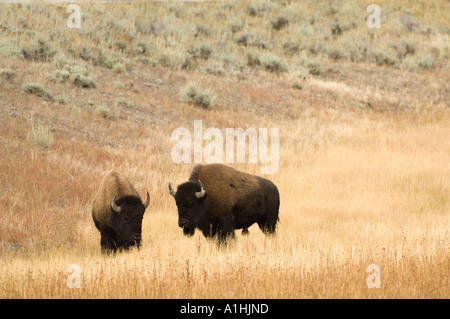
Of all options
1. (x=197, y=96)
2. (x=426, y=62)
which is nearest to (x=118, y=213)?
(x=197, y=96)

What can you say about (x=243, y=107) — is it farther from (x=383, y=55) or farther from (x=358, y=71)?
(x=383, y=55)

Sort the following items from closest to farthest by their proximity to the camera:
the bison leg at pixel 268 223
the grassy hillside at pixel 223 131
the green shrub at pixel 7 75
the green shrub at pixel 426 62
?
1. the grassy hillside at pixel 223 131
2. the bison leg at pixel 268 223
3. the green shrub at pixel 7 75
4. the green shrub at pixel 426 62

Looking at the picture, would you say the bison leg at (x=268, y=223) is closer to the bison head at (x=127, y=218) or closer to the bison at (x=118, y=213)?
the bison at (x=118, y=213)

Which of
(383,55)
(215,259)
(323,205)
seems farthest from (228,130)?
(383,55)

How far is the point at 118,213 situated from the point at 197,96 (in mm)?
15889

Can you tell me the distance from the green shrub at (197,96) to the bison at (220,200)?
14482mm

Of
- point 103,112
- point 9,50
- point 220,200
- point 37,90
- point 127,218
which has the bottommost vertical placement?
point 127,218

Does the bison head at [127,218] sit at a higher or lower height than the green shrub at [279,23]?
lower

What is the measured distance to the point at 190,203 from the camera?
7984 millimetres

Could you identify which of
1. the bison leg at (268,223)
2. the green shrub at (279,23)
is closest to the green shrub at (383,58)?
the green shrub at (279,23)

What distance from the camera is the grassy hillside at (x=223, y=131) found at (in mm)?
6555

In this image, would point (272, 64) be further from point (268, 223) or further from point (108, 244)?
point (108, 244)

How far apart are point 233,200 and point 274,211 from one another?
3.27ft

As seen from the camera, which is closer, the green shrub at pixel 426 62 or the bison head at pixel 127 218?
the bison head at pixel 127 218
